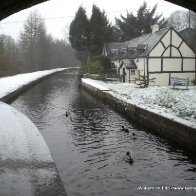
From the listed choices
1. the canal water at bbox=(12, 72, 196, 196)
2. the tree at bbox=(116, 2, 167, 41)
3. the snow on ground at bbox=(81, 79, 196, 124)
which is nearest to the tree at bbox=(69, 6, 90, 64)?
the tree at bbox=(116, 2, 167, 41)

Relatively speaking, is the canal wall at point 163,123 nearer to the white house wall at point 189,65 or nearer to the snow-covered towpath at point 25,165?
the snow-covered towpath at point 25,165

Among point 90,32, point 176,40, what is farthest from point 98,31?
point 176,40

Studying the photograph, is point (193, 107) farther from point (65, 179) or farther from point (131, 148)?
point (65, 179)

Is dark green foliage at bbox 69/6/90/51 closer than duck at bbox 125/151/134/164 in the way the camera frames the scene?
No

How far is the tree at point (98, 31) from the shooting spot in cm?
5481

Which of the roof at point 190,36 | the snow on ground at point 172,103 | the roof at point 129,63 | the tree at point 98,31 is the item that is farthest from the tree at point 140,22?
the snow on ground at point 172,103

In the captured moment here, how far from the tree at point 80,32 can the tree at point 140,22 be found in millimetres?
11004

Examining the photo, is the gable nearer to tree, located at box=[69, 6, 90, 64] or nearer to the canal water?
the canal water

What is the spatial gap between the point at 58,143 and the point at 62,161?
224 cm

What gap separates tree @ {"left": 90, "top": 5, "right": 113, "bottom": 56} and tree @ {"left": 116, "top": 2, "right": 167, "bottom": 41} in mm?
7857

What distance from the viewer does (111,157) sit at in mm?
10531

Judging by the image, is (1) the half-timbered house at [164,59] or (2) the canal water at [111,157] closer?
(2) the canal water at [111,157]

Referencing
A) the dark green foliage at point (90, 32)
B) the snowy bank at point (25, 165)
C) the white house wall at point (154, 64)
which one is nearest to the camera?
the snowy bank at point (25, 165)

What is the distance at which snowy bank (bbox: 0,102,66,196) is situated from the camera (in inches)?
262
